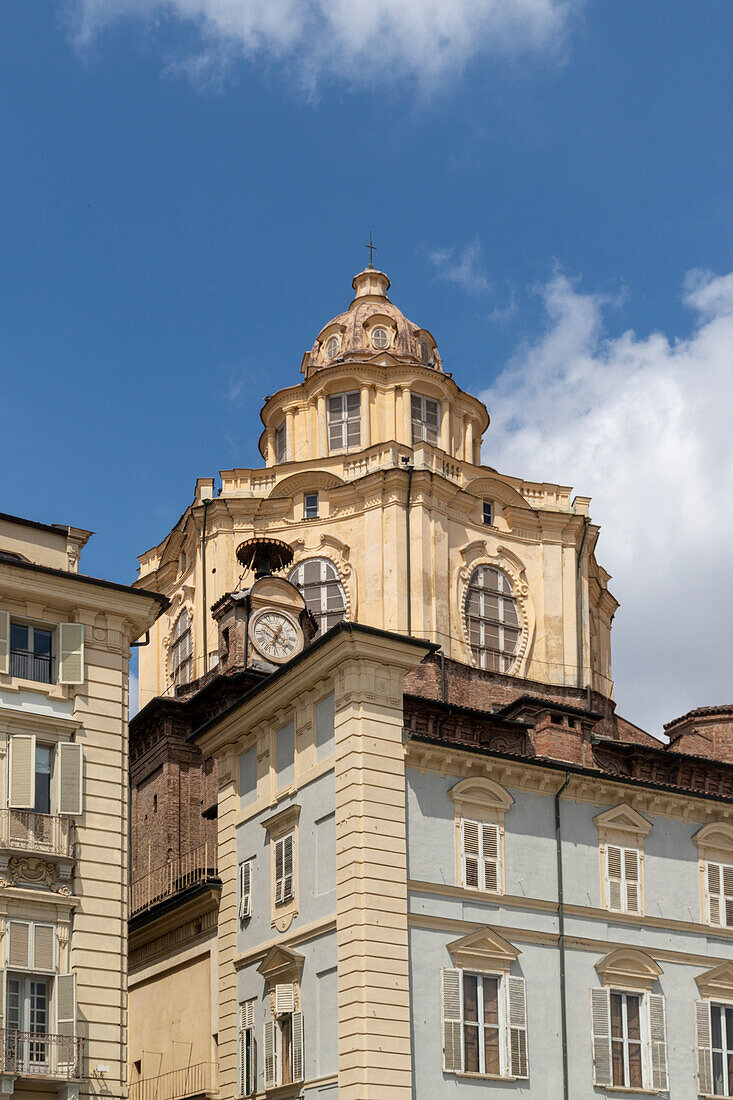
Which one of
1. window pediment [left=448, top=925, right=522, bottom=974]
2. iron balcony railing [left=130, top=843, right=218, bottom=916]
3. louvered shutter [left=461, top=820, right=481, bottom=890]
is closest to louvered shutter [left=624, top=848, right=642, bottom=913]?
window pediment [left=448, top=925, right=522, bottom=974]

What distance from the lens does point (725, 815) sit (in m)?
42.7

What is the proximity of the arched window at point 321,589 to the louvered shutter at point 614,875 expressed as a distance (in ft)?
81.0

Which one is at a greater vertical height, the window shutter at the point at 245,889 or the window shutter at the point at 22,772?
the window shutter at the point at 22,772

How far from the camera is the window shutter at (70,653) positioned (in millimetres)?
34500

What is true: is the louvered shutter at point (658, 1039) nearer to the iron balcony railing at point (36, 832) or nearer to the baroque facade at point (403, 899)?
the baroque facade at point (403, 899)

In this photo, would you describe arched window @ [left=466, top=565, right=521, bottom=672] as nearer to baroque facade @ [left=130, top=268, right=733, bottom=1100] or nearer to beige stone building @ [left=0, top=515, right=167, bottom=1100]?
baroque facade @ [left=130, top=268, right=733, bottom=1100]

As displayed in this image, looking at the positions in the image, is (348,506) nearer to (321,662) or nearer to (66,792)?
(321,662)

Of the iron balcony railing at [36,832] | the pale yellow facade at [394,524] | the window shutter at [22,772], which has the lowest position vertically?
the iron balcony railing at [36,832]

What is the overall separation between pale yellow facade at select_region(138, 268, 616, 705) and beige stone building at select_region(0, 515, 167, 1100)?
2796 centimetres

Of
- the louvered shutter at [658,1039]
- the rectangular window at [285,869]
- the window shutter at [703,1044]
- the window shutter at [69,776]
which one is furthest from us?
the window shutter at [703,1044]

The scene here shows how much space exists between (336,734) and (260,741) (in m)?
4.29

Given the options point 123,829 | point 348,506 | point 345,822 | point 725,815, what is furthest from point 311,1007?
point 348,506

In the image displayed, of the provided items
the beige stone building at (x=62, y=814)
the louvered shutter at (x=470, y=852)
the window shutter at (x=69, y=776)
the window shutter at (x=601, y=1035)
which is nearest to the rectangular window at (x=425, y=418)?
the louvered shutter at (x=470, y=852)

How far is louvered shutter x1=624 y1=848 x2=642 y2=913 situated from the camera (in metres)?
40.4
